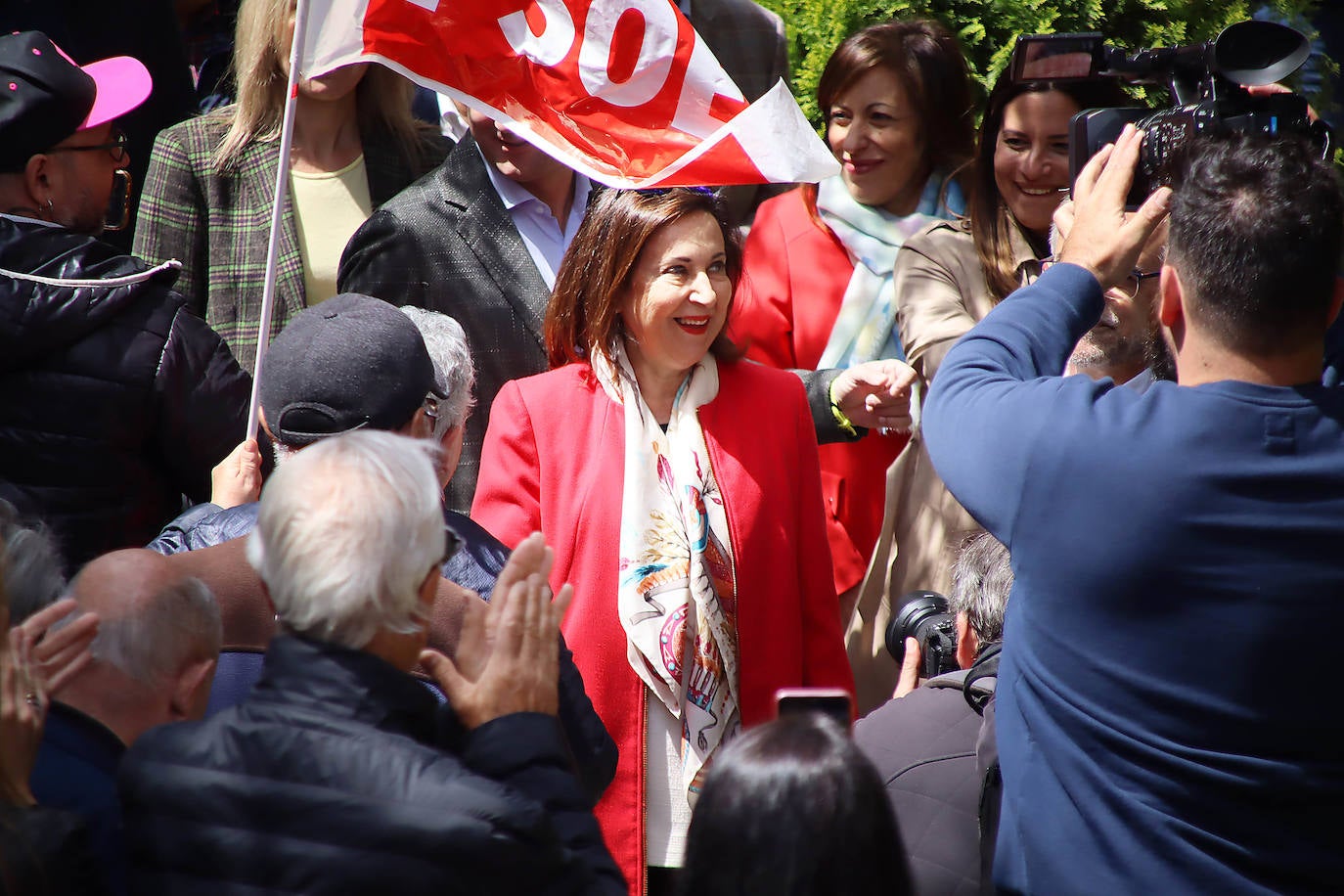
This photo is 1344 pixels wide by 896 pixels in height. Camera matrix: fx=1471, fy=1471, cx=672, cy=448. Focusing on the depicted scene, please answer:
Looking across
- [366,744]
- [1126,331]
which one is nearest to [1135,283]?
[1126,331]

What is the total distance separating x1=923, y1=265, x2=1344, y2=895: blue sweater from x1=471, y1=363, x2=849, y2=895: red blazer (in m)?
1.30

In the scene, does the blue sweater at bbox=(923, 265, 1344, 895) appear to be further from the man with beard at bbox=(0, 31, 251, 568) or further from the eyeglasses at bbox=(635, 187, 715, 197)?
the man with beard at bbox=(0, 31, 251, 568)

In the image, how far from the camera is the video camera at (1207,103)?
7.89ft

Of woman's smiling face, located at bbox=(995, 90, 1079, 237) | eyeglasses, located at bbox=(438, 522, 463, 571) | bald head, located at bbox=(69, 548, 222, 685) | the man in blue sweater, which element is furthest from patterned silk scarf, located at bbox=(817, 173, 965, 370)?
bald head, located at bbox=(69, 548, 222, 685)

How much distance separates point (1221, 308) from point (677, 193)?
5.57 feet

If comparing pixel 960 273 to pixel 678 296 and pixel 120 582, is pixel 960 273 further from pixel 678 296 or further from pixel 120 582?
pixel 120 582

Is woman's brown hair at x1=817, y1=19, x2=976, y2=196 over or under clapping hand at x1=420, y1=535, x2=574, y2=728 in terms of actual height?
over

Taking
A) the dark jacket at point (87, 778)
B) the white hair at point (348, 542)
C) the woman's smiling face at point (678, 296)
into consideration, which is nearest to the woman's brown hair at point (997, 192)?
the woman's smiling face at point (678, 296)

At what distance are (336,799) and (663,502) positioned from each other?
1631 mm

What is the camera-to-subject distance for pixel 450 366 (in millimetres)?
2906

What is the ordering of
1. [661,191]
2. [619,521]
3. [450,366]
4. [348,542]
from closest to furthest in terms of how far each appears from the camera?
1. [348,542]
2. [450,366]
3. [619,521]
4. [661,191]

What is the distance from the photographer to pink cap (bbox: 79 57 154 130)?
139 inches

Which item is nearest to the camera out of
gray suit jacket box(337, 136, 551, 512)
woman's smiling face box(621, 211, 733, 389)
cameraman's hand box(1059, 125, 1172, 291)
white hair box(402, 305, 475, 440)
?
cameraman's hand box(1059, 125, 1172, 291)

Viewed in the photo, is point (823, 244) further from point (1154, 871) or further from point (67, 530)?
point (1154, 871)
